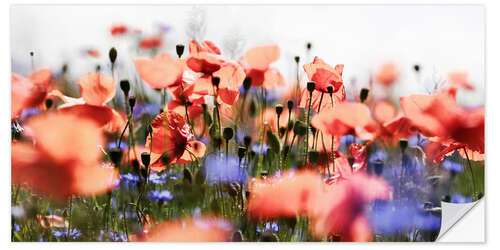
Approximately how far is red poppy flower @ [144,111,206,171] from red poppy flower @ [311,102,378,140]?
0.35 meters

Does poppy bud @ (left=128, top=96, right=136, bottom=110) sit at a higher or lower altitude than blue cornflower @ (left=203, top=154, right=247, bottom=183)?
higher

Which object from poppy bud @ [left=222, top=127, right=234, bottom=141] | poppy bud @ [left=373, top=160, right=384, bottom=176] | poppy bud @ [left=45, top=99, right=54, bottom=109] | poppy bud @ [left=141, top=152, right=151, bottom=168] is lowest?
poppy bud @ [left=373, top=160, right=384, bottom=176]

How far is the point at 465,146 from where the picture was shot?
177 cm

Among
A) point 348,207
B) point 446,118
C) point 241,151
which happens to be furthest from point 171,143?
point 446,118

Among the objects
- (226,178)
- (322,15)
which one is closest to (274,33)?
(322,15)

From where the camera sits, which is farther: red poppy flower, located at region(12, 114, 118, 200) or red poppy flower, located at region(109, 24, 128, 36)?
red poppy flower, located at region(109, 24, 128, 36)

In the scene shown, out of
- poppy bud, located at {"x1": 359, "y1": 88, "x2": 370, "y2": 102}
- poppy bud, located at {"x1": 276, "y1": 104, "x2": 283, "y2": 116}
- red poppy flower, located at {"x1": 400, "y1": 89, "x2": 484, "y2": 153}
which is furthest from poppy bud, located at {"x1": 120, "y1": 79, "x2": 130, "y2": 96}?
red poppy flower, located at {"x1": 400, "y1": 89, "x2": 484, "y2": 153}

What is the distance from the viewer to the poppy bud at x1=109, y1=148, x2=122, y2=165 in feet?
5.48

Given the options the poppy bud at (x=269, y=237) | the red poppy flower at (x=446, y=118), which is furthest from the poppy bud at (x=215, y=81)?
the red poppy flower at (x=446, y=118)

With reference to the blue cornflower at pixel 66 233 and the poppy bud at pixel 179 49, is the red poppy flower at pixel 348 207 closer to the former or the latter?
the poppy bud at pixel 179 49

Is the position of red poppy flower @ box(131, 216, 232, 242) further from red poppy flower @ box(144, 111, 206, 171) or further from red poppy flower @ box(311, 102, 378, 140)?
red poppy flower @ box(311, 102, 378, 140)

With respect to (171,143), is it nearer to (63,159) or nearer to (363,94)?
(63,159)

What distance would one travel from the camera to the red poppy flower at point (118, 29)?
180 cm

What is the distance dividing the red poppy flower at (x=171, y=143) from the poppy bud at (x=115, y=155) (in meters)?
0.08
